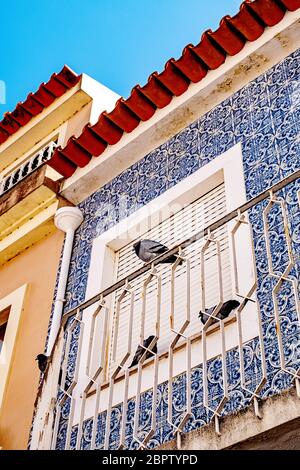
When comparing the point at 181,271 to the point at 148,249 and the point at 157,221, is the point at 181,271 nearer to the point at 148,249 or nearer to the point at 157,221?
the point at 148,249

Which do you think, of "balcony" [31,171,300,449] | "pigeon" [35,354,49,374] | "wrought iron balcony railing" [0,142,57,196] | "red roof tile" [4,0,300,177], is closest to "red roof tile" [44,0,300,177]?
"red roof tile" [4,0,300,177]

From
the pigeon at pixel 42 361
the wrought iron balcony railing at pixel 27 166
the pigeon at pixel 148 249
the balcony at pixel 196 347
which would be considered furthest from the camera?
the wrought iron balcony railing at pixel 27 166

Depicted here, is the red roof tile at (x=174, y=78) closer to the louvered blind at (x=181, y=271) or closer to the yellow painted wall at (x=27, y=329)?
the yellow painted wall at (x=27, y=329)

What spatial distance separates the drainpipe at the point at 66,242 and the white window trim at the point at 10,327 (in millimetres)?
534

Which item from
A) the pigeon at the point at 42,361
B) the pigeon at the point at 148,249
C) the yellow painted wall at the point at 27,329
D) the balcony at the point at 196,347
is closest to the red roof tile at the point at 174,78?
the yellow painted wall at the point at 27,329

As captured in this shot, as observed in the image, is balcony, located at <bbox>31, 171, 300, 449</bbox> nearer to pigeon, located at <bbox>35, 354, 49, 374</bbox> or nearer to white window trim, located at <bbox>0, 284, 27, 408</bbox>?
pigeon, located at <bbox>35, 354, 49, 374</bbox>

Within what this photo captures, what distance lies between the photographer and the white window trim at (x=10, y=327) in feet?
22.7

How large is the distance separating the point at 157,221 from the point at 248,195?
1.14 metres

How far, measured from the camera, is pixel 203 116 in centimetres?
723

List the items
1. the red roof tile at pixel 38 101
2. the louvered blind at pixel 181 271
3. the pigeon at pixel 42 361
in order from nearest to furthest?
the louvered blind at pixel 181 271 → the pigeon at pixel 42 361 → the red roof tile at pixel 38 101

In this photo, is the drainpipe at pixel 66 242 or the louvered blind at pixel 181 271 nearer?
the louvered blind at pixel 181 271

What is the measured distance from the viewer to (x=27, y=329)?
7152 millimetres
